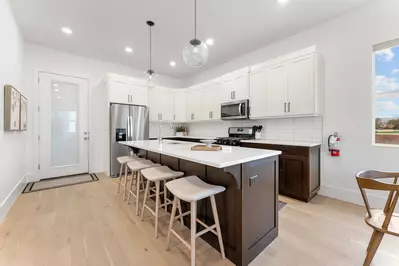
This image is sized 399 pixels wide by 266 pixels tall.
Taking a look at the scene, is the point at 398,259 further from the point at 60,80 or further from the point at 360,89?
the point at 60,80

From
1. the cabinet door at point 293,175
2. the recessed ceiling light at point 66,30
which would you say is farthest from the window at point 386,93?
the recessed ceiling light at point 66,30

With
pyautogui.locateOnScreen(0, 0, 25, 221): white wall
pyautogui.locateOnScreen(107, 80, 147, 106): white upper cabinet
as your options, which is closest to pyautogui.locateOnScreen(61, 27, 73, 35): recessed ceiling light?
pyautogui.locateOnScreen(0, 0, 25, 221): white wall

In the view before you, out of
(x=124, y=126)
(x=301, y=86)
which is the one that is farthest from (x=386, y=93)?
(x=124, y=126)

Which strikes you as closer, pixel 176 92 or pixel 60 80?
pixel 60 80

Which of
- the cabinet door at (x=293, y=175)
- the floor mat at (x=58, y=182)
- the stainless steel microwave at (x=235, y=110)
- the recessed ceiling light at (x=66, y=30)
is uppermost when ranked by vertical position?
the recessed ceiling light at (x=66, y=30)

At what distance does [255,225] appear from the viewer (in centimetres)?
164

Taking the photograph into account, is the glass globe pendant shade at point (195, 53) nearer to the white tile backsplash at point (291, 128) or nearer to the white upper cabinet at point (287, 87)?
the white upper cabinet at point (287, 87)

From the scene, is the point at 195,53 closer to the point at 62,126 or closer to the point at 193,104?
the point at 193,104

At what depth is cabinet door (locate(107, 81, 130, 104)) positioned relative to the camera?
4344 millimetres

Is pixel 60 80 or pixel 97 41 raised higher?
pixel 97 41

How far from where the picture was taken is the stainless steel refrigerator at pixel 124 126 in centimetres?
434

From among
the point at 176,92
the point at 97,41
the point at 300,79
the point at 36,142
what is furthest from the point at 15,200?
the point at 300,79

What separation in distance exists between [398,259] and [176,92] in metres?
5.29

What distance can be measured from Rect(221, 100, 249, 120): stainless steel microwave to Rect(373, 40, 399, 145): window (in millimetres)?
1966
